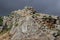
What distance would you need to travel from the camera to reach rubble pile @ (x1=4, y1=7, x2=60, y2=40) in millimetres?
31006

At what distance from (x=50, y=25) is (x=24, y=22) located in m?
2.76

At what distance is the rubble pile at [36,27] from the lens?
31006 millimetres

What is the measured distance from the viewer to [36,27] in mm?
31703

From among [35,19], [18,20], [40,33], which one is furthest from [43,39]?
[18,20]

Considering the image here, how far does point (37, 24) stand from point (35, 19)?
0.95 metres

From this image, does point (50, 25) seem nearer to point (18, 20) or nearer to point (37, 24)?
point (37, 24)

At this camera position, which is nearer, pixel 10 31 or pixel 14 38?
pixel 14 38

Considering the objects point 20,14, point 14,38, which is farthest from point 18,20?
point 14,38

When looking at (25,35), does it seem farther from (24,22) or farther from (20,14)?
(20,14)

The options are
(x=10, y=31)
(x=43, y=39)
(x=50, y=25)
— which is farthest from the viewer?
(x=10, y=31)

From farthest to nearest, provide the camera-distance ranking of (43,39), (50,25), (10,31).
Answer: (10,31)
(50,25)
(43,39)

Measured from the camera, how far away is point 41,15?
34.4 meters

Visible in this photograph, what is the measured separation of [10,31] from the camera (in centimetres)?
3525

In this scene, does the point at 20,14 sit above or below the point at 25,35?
above
